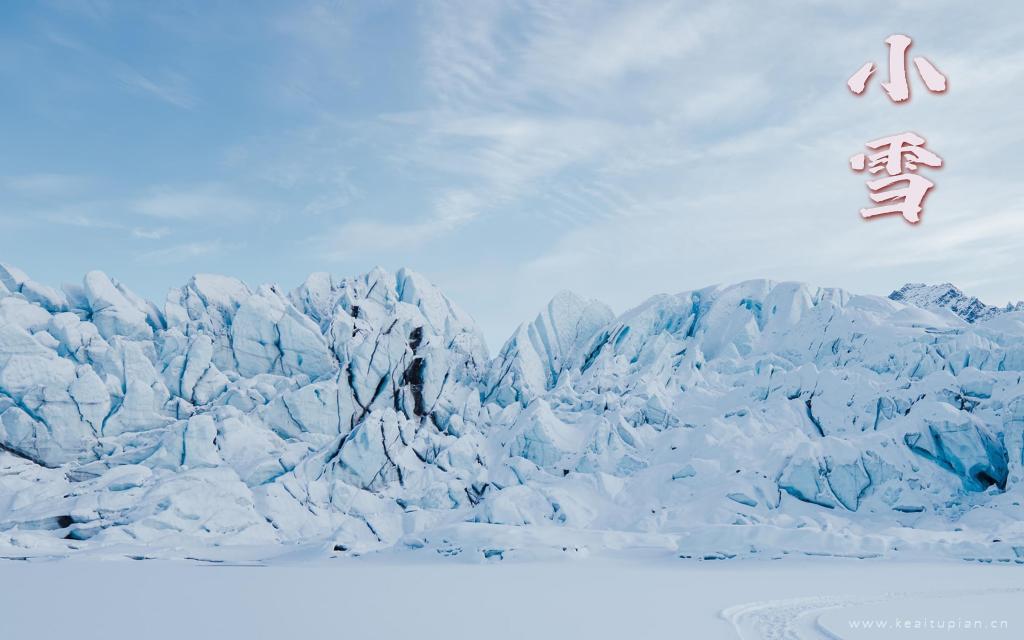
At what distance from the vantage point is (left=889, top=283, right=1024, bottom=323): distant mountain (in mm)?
81500

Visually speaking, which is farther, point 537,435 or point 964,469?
point 537,435

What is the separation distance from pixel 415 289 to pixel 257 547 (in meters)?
40.7

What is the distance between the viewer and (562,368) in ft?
257

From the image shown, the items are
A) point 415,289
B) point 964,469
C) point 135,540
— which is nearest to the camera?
point 135,540

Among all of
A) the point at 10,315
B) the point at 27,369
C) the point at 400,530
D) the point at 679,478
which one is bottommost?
the point at 400,530

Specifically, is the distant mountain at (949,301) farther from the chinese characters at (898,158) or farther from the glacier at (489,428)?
the chinese characters at (898,158)

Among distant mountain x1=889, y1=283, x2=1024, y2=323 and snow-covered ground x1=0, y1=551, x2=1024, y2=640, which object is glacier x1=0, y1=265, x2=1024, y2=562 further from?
distant mountain x1=889, y1=283, x2=1024, y2=323

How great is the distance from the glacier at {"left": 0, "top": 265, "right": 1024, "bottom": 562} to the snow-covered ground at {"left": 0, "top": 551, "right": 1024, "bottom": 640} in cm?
530

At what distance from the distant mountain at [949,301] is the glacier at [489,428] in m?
17.5

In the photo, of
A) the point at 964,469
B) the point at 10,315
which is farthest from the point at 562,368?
the point at 10,315

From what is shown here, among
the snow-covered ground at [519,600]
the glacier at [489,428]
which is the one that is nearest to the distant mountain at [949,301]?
the glacier at [489,428]

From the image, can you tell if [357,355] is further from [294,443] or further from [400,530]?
[400,530]

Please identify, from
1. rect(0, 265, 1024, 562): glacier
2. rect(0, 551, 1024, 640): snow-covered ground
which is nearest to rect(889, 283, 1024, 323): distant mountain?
rect(0, 265, 1024, 562): glacier

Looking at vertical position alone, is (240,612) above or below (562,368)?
below
